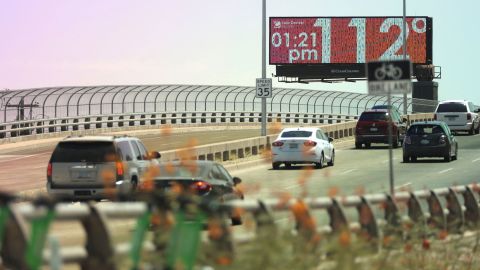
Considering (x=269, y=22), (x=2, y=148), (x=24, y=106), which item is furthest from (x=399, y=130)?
(x=269, y=22)

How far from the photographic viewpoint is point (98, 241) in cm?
802

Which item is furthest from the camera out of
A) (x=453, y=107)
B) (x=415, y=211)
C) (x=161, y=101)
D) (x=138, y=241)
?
(x=161, y=101)

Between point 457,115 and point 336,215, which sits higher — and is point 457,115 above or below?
below

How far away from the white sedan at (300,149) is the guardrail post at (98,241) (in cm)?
2972

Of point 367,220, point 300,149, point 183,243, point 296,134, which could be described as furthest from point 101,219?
point 296,134

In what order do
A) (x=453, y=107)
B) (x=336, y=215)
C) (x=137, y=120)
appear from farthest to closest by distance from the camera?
1. (x=137, y=120)
2. (x=453, y=107)
3. (x=336, y=215)

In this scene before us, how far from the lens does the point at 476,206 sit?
18188 mm

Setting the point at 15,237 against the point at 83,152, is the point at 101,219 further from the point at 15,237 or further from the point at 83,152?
the point at 83,152

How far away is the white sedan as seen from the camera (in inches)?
1495

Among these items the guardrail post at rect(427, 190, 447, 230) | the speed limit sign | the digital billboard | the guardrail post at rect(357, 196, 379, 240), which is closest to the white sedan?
the speed limit sign

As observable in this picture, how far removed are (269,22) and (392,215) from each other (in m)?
88.6

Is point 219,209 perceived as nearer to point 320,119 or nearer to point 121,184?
point 121,184

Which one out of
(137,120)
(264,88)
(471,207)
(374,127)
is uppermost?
(264,88)

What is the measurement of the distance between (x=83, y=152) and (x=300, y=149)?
52.4 ft
